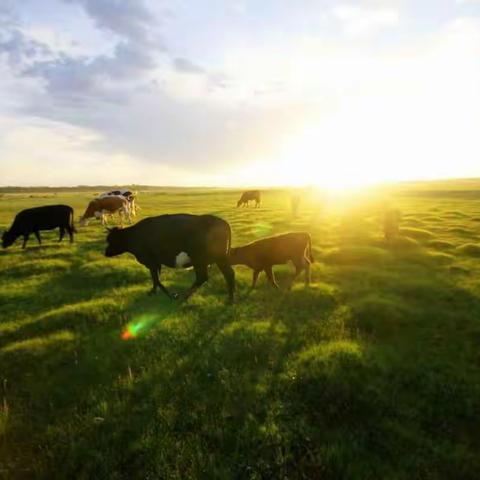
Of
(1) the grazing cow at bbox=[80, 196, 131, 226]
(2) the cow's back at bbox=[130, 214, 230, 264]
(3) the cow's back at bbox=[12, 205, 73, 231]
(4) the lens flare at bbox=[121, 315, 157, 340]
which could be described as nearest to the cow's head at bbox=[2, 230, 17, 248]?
(3) the cow's back at bbox=[12, 205, 73, 231]

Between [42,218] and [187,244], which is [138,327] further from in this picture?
[42,218]

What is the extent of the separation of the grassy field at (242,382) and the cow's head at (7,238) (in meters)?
8.09

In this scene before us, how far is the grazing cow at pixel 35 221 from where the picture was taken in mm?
21734

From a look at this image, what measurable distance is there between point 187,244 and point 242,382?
5734 mm

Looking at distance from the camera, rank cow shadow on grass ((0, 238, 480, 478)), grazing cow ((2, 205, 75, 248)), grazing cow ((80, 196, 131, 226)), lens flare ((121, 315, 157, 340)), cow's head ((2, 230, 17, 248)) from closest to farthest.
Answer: cow shadow on grass ((0, 238, 480, 478)), lens flare ((121, 315, 157, 340)), cow's head ((2, 230, 17, 248)), grazing cow ((2, 205, 75, 248)), grazing cow ((80, 196, 131, 226))

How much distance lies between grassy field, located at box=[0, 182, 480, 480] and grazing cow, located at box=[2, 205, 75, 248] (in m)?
8.10

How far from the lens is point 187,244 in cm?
1289

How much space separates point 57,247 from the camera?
21.8 metres

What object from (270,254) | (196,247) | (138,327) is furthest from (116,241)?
(270,254)

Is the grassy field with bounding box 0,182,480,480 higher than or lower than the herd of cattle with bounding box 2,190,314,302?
lower

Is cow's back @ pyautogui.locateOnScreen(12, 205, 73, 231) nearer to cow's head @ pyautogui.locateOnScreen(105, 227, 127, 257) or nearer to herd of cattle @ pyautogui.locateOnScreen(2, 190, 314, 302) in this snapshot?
cow's head @ pyautogui.locateOnScreen(105, 227, 127, 257)

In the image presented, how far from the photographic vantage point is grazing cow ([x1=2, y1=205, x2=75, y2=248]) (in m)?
21.7

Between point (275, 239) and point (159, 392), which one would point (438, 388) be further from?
point (275, 239)

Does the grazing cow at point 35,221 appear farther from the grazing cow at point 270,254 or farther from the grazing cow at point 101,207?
the grazing cow at point 270,254
